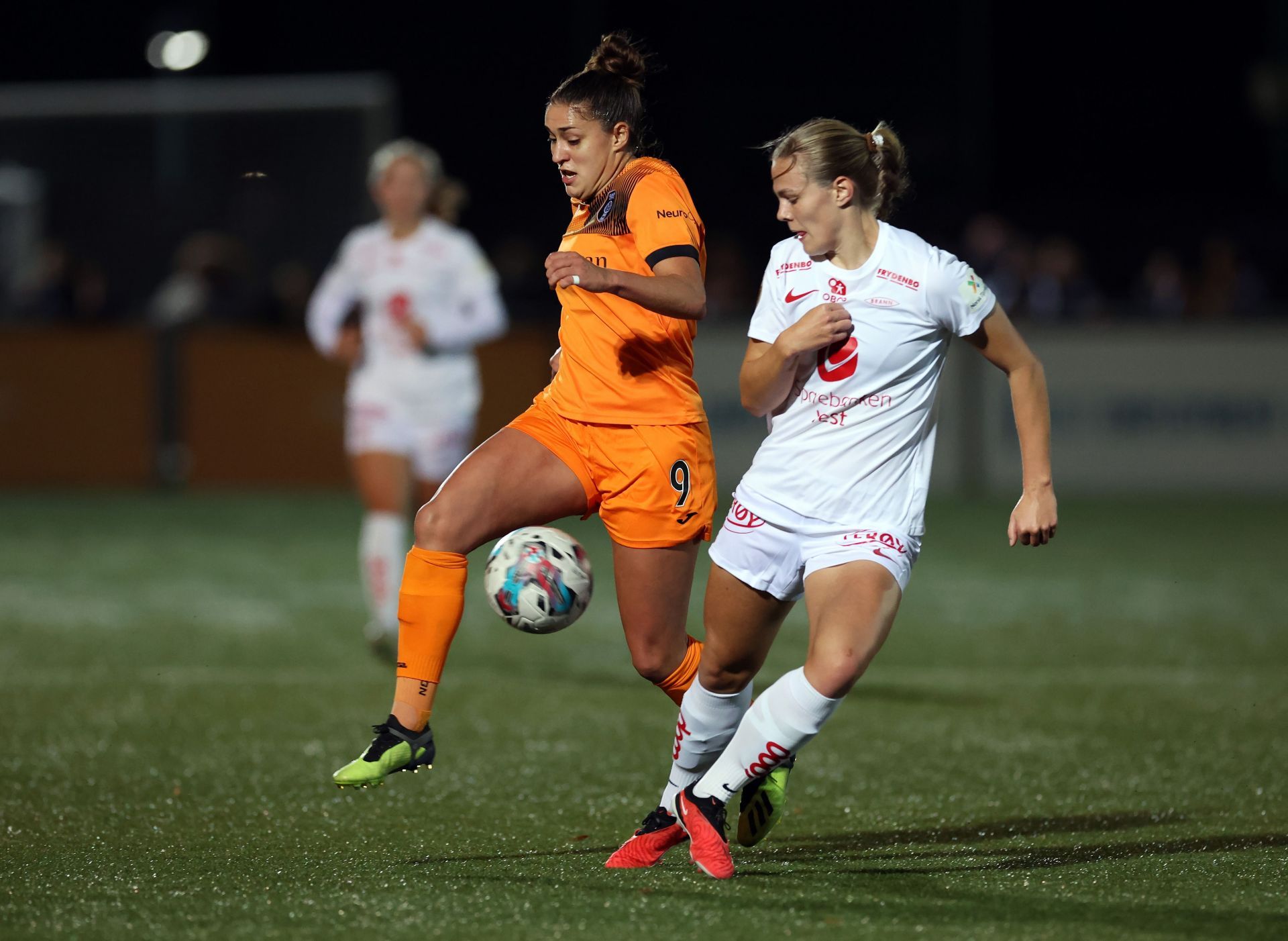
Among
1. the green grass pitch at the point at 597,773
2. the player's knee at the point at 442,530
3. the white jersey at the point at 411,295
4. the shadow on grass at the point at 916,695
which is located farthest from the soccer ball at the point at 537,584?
the white jersey at the point at 411,295

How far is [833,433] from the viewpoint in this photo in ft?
14.8

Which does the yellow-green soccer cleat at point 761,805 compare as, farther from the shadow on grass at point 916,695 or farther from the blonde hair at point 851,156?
the shadow on grass at point 916,695

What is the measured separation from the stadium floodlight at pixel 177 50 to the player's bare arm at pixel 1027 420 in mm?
24205

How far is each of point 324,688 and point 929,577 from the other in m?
4.90

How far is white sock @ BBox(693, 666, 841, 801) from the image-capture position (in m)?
4.40

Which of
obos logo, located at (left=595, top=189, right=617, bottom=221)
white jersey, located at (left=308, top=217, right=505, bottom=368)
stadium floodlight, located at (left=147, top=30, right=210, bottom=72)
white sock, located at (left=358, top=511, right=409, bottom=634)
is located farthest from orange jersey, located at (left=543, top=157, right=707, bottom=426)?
stadium floodlight, located at (left=147, top=30, right=210, bottom=72)

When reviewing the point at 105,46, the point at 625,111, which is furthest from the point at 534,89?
the point at 625,111

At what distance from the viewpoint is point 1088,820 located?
17.6 ft

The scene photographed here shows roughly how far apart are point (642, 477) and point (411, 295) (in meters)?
4.08

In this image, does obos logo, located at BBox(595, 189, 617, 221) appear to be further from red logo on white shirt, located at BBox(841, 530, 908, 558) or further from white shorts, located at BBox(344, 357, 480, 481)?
white shorts, located at BBox(344, 357, 480, 481)

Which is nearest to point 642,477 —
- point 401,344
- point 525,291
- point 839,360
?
point 839,360

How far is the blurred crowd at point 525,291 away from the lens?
16297 mm

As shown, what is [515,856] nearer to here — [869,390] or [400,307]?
[869,390]

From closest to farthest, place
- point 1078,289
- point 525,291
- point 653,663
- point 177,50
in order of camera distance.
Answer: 1. point 653,663
2. point 1078,289
3. point 525,291
4. point 177,50
